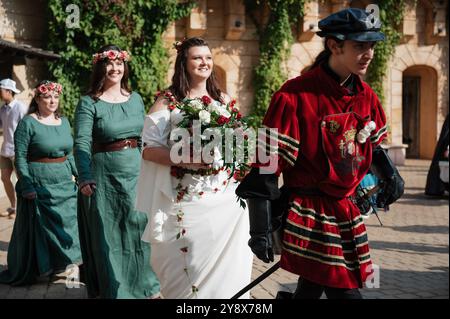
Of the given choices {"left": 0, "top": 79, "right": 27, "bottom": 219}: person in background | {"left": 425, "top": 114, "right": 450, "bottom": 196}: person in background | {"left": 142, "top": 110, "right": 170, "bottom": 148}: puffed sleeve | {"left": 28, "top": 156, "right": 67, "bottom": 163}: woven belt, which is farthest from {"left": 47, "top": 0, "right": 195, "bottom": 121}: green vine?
{"left": 142, "top": 110, "right": 170, "bottom": 148}: puffed sleeve

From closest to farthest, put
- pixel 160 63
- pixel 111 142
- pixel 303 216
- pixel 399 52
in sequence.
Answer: pixel 303 216, pixel 111 142, pixel 160 63, pixel 399 52

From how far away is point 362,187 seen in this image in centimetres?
344

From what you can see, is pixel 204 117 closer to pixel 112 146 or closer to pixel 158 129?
pixel 158 129

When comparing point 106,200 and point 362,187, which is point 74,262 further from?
point 362,187

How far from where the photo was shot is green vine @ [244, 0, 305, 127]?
54.9ft

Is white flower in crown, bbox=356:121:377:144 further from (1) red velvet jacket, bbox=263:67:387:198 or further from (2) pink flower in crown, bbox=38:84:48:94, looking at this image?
(2) pink flower in crown, bbox=38:84:48:94

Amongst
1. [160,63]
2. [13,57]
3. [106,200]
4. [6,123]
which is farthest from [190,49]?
[160,63]

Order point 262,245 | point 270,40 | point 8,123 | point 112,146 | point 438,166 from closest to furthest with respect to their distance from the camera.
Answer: point 262,245 → point 112,146 → point 8,123 → point 438,166 → point 270,40

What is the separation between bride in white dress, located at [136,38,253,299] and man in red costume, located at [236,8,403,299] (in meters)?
0.98

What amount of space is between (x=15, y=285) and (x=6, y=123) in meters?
4.50

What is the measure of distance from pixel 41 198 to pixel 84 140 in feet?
4.86

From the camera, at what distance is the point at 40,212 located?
6.05 meters

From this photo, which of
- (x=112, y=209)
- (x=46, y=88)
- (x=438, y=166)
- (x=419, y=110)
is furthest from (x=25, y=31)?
(x=419, y=110)

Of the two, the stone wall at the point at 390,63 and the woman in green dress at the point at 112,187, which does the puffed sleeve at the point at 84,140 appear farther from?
the stone wall at the point at 390,63
